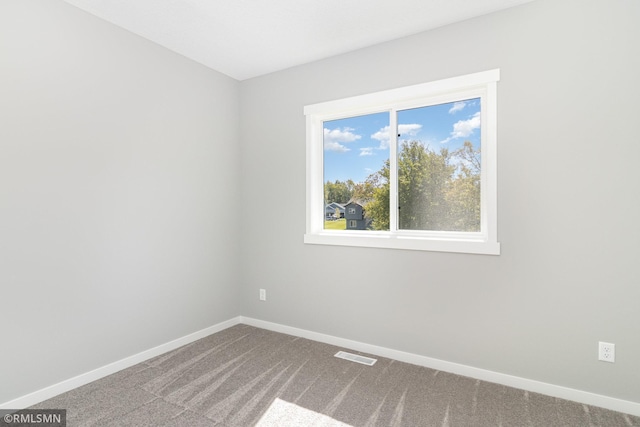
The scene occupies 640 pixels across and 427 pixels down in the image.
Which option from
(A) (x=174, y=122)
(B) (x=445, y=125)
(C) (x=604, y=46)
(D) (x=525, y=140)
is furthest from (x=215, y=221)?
(C) (x=604, y=46)

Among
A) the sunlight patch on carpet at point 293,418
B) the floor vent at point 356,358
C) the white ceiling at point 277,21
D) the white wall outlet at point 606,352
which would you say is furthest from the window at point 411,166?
the sunlight patch on carpet at point 293,418

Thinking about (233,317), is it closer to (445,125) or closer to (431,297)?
(431,297)

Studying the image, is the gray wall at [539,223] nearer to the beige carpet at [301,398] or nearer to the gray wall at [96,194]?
the beige carpet at [301,398]

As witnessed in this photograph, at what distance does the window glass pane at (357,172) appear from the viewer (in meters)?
3.04

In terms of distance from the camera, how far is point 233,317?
3.65 meters

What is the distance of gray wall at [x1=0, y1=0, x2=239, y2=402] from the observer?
6.79 feet

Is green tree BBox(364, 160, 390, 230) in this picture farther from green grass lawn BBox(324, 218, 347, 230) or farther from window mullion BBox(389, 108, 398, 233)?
green grass lawn BBox(324, 218, 347, 230)

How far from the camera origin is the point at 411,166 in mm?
2875

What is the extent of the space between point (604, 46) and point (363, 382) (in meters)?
2.73

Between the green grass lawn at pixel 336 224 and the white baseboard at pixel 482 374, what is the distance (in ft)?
3.36

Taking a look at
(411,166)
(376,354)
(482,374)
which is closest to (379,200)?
(411,166)

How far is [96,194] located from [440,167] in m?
2.69

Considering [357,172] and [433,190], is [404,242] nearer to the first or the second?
[433,190]

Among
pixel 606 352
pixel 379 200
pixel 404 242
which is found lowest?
pixel 606 352
